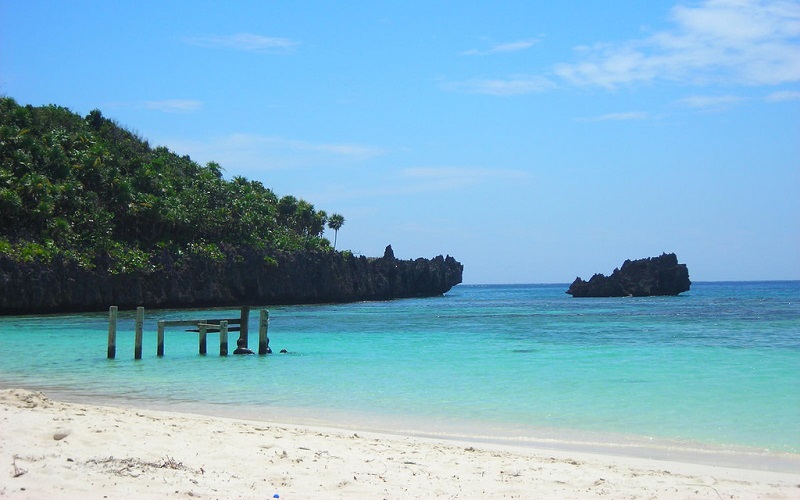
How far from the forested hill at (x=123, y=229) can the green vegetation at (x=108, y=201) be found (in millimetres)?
89

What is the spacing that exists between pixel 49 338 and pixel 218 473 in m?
22.6

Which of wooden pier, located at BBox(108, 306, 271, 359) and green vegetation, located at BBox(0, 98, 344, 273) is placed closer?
wooden pier, located at BBox(108, 306, 271, 359)

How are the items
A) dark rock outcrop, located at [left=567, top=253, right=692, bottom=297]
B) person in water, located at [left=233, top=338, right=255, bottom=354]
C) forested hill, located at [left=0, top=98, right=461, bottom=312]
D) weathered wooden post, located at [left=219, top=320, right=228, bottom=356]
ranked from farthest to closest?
1. dark rock outcrop, located at [left=567, top=253, right=692, bottom=297]
2. forested hill, located at [left=0, top=98, right=461, bottom=312]
3. person in water, located at [left=233, top=338, right=255, bottom=354]
4. weathered wooden post, located at [left=219, top=320, right=228, bottom=356]

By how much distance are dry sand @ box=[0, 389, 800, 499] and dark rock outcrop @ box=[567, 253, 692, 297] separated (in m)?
88.6

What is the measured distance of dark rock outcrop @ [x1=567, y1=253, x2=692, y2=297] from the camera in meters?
93.9

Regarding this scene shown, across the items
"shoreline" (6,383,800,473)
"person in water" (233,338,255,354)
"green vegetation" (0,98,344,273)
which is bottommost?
"shoreline" (6,383,800,473)

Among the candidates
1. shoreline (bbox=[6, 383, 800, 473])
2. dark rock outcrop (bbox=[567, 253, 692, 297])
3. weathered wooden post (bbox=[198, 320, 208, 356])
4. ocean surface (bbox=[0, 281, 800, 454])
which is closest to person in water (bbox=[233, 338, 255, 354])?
ocean surface (bbox=[0, 281, 800, 454])

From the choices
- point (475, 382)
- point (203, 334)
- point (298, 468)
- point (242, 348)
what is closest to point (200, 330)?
point (203, 334)

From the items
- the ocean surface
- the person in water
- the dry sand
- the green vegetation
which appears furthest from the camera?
the green vegetation

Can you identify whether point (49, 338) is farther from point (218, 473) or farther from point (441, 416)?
point (218, 473)

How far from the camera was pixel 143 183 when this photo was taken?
5984 centimetres

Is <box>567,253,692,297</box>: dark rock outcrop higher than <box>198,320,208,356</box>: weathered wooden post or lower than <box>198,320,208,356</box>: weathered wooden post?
higher

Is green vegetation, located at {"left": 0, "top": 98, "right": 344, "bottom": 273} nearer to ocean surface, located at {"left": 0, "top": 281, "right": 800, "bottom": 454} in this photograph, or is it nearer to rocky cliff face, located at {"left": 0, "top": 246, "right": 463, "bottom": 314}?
rocky cliff face, located at {"left": 0, "top": 246, "right": 463, "bottom": 314}

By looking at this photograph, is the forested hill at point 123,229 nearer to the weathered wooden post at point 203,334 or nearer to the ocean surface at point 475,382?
the ocean surface at point 475,382
